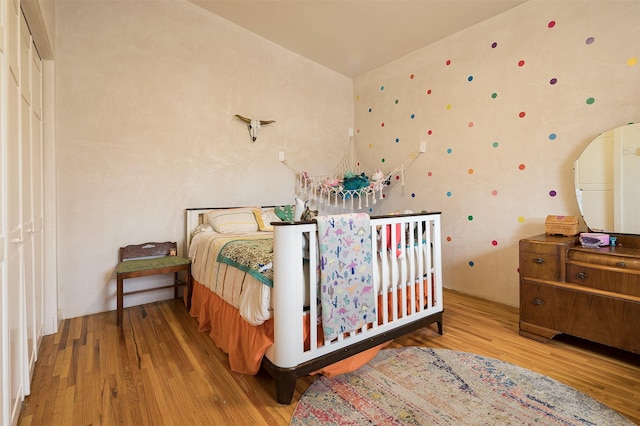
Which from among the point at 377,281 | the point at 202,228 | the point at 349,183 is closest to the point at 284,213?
the point at 202,228

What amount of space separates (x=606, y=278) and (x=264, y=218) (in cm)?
261

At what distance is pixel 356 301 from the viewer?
171cm

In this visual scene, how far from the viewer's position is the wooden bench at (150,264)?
241cm

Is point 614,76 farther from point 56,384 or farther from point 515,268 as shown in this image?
point 56,384

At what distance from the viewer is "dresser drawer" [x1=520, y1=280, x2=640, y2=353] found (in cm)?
180

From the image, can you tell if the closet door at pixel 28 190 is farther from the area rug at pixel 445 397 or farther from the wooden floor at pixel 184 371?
the area rug at pixel 445 397

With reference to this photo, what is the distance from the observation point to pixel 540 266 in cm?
213

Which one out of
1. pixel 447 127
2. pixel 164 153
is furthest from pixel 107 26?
pixel 447 127

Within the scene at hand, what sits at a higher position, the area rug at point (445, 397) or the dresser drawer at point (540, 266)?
the dresser drawer at point (540, 266)

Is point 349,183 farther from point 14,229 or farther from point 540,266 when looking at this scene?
point 14,229

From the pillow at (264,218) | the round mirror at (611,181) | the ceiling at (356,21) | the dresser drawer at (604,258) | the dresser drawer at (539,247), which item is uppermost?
the ceiling at (356,21)

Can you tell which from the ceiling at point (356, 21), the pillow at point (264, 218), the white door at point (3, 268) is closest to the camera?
the white door at point (3, 268)

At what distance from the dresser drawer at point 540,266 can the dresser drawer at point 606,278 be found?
0.08 metres

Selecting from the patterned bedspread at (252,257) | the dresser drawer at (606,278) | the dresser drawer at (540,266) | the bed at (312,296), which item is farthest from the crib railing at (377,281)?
the dresser drawer at (606,278)
